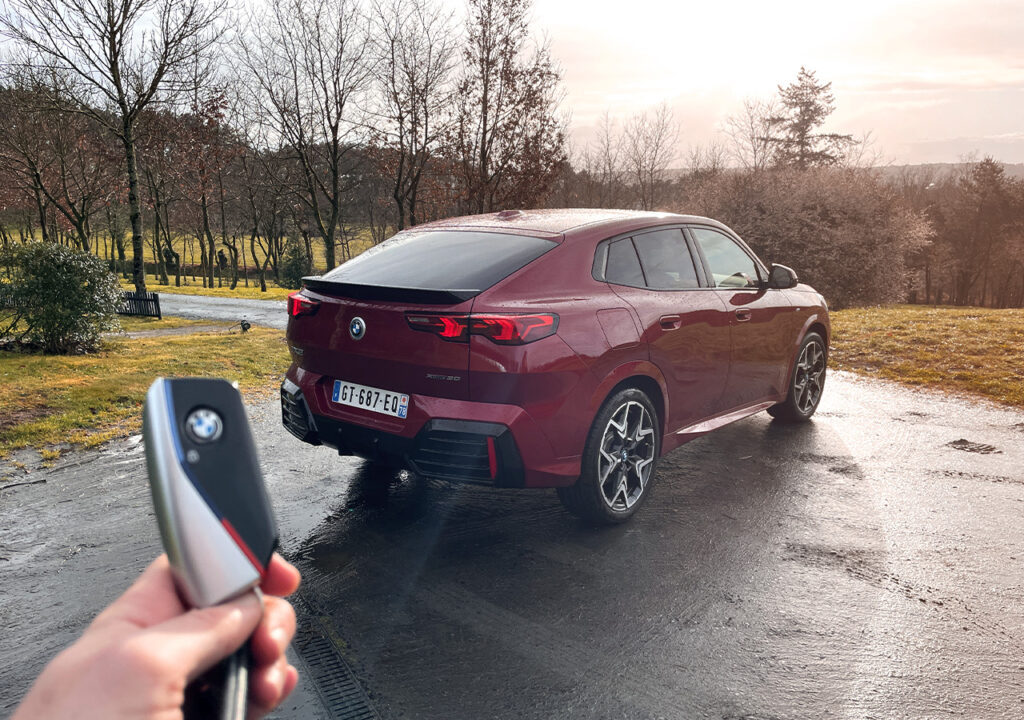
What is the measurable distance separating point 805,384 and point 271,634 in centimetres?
649

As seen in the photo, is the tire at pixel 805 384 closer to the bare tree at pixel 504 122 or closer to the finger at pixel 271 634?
the finger at pixel 271 634

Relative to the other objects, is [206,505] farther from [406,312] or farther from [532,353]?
[406,312]

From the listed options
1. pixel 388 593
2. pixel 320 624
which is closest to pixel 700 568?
pixel 388 593

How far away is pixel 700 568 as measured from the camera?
3674 mm

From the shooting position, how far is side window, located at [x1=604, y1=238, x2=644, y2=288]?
422cm

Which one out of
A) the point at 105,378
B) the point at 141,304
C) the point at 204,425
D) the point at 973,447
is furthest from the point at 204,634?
the point at 141,304

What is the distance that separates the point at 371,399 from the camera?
12.6ft

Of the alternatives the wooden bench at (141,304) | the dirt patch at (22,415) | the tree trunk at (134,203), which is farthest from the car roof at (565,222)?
the tree trunk at (134,203)

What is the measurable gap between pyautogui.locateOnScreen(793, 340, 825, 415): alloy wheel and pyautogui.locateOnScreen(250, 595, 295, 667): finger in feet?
20.3

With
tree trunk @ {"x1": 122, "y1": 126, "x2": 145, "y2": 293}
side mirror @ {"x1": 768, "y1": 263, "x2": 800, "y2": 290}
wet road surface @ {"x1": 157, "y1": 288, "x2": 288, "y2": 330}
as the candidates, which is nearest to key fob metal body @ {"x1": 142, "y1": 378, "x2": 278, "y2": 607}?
side mirror @ {"x1": 768, "y1": 263, "x2": 800, "y2": 290}

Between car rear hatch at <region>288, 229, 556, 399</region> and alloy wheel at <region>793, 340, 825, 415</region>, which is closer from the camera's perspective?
car rear hatch at <region>288, 229, 556, 399</region>

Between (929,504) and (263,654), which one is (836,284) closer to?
(929,504)

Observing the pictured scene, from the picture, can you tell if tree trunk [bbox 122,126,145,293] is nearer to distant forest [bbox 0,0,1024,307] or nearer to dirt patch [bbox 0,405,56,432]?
distant forest [bbox 0,0,1024,307]

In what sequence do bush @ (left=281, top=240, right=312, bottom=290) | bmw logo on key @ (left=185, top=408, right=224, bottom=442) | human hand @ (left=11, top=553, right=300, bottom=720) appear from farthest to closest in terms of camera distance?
1. bush @ (left=281, top=240, right=312, bottom=290)
2. bmw logo on key @ (left=185, top=408, right=224, bottom=442)
3. human hand @ (left=11, top=553, right=300, bottom=720)
